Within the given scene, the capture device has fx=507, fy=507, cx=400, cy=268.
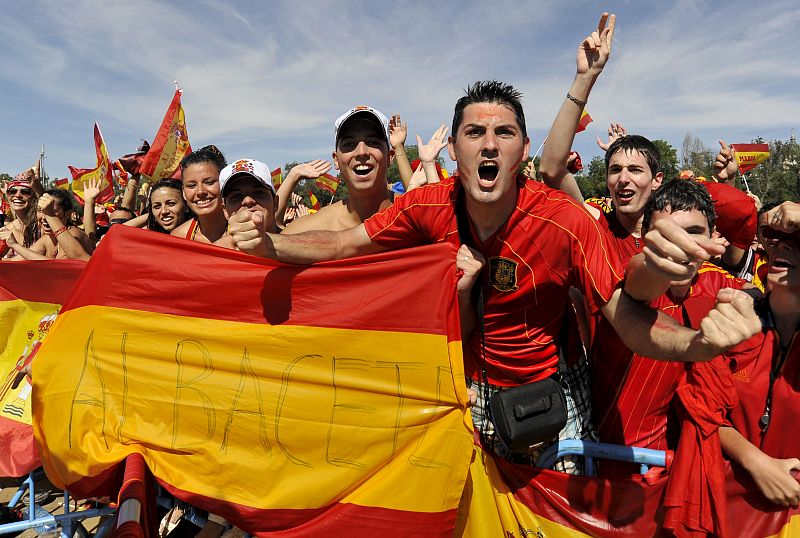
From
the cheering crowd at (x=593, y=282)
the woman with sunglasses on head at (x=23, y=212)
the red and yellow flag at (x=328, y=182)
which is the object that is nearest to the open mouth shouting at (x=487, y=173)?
the cheering crowd at (x=593, y=282)

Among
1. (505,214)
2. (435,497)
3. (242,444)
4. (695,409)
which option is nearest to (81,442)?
(242,444)

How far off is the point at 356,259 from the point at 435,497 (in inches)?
46.1

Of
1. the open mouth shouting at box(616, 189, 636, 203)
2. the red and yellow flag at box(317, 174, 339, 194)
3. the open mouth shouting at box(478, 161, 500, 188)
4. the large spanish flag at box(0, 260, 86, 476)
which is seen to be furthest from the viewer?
the red and yellow flag at box(317, 174, 339, 194)

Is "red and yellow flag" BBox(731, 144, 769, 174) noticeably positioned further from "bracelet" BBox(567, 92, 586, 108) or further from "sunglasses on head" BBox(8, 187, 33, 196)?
"sunglasses on head" BBox(8, 187, 33, 196)

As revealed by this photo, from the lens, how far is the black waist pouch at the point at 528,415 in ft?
7.36

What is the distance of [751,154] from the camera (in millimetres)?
6676

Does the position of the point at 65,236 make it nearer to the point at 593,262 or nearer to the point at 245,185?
the point at 245,185

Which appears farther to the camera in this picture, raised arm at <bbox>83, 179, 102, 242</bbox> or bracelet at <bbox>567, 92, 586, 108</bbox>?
raised arm at <bbox>83, 179, 102, 242</bbox>

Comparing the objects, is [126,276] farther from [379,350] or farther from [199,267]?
[379,350]

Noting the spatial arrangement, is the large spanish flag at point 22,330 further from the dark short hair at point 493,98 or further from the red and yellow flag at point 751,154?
the red and yellow flag at point 751,154

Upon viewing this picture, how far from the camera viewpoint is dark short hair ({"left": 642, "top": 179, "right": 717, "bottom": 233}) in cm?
244

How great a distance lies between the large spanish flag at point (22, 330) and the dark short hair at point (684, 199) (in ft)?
12.7

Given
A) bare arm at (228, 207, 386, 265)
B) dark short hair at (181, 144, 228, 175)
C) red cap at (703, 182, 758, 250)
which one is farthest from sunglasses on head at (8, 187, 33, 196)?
red cap at (703, 182, 758, 250)

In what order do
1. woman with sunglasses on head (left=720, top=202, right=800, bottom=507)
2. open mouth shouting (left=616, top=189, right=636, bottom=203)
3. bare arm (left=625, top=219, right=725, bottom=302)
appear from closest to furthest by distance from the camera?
1. bare arm (left=625, top=219, right=725, bottom=302)
2. woman with sunglasses on head (left=720, top=202, right=800, bottom=507)
3. open mouth shouting (left=616, top=189, right=636, bottom=203)
